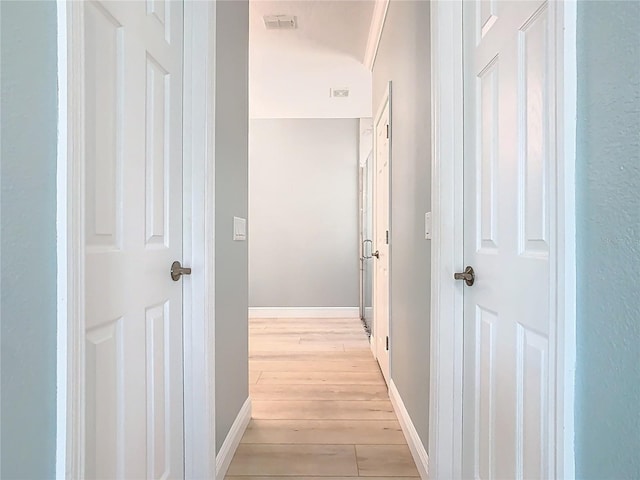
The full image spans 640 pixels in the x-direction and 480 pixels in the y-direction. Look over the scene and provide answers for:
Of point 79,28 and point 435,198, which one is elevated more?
point 79,28

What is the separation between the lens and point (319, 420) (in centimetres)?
214

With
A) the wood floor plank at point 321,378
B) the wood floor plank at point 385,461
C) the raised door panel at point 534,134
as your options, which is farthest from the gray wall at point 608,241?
the wood floor plank at point 321,378

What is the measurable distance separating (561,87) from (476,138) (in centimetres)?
56

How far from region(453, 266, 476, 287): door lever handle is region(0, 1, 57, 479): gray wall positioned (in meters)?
1.14

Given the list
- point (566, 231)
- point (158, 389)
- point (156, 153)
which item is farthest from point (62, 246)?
point (566, 231)

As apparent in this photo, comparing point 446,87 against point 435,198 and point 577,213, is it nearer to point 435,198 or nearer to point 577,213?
point 435,198

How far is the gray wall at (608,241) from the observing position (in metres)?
0.58

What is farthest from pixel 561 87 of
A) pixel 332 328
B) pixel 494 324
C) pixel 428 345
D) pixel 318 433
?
pixel 332 328

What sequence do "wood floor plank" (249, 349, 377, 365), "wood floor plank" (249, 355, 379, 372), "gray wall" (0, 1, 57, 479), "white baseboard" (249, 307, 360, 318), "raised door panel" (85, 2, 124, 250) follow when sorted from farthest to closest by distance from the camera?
"white baseboard" (249, 307, 360, 318)
"wood floor plank" (249, 349, 377, 365)
"wood floor plank" (249, 355, 379, 372)
"raised door panel" (85, 2, 124, 250)
"gray wall" (0, 1, 57, 479)

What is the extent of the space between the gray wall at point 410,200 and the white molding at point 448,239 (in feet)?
0.59

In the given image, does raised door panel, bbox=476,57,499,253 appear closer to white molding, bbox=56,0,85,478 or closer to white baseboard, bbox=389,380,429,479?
white baseboard, bbox=389,380,429,479

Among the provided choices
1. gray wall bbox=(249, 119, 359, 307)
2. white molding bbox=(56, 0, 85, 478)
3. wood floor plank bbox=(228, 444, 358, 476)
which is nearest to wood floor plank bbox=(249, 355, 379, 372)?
wood floor plank bbox=(228, 444, 358, 476)

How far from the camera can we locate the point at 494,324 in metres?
1.16

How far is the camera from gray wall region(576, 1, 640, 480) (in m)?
0.58
